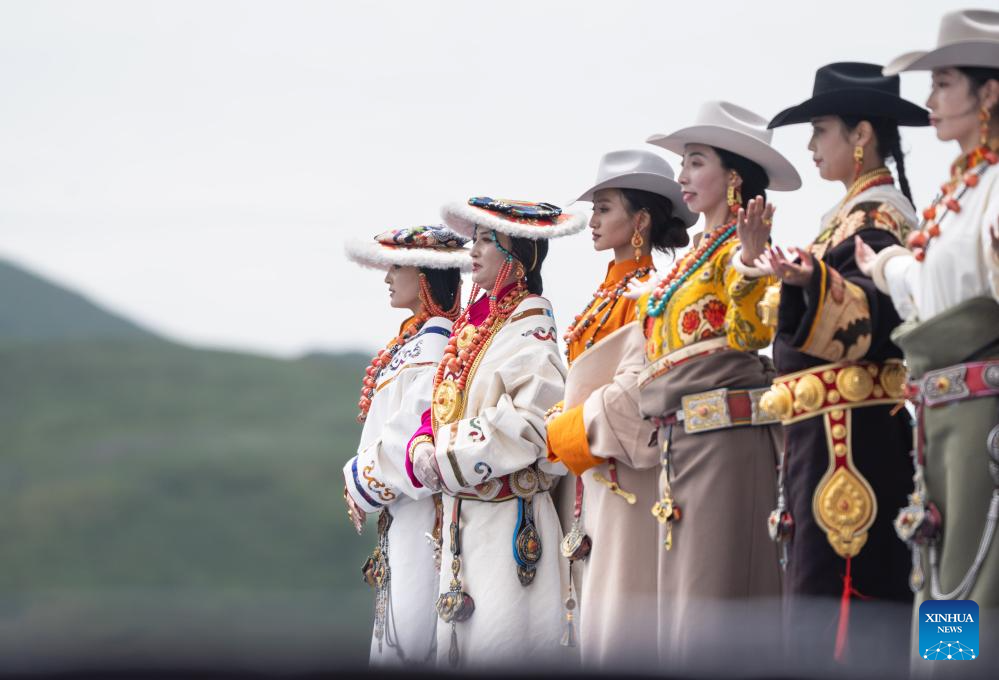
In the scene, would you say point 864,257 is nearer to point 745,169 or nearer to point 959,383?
point 959,383

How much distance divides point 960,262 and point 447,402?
A: 8.50 feet

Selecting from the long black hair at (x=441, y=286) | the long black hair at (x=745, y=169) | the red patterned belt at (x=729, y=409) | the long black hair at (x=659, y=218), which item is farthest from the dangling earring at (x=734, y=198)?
the long black hair at (x=441, y=286)

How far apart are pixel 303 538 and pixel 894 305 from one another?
204 centimetres

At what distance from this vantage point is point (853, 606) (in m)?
2.62

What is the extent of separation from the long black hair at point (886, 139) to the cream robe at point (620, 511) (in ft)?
3.51

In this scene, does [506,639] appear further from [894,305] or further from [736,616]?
[736,616]

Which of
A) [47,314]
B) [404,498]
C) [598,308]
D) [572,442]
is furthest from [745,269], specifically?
[404,498]

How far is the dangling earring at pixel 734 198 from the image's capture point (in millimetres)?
4164

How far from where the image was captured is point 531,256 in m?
5.31

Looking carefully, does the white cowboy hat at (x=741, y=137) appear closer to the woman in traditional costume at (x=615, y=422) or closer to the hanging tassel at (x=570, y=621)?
the woman in traditional costume at (x=615, y=422)

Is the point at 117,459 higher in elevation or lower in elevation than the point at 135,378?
lower

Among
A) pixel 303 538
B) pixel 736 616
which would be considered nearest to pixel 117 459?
pixel 303 538

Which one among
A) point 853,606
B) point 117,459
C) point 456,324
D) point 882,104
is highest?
point 882,104

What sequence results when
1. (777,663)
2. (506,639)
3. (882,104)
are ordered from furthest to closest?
(506,639) → (882,104) → (777,663)
